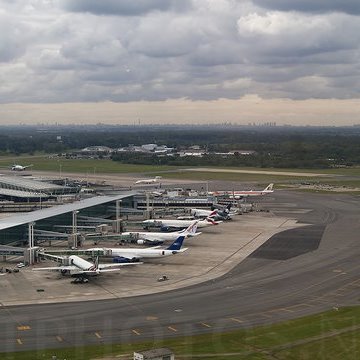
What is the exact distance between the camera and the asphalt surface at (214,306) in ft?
199

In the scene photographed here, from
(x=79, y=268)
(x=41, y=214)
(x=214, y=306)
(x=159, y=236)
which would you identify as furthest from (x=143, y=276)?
(x=41, y=214)

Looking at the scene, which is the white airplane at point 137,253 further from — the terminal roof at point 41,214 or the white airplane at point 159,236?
the terminal roof at point 41,214

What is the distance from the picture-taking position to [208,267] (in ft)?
307

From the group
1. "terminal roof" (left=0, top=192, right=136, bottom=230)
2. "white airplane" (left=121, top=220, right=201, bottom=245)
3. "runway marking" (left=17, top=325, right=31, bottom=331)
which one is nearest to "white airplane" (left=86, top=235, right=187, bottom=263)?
"white airplane" (left=121, top=220, right=201, bottom=245)

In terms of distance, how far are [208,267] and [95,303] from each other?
25870 mm

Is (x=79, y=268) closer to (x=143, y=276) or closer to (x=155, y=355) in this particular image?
(x=143, y=276)

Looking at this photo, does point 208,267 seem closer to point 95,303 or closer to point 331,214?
point 95,303

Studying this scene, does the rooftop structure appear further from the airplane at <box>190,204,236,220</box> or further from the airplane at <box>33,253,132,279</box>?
the airplane at <box>33,253,132,279</box>

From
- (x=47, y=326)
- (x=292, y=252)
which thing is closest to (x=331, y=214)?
(x=292, y=252)

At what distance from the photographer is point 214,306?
233ft

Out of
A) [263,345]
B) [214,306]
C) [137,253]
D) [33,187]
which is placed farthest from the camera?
[33,187]

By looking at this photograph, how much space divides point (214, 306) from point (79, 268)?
23771 millimetres

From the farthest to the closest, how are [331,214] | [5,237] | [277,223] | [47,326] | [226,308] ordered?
[331,214], [277,223], [5,237], [226,308], [47,326]

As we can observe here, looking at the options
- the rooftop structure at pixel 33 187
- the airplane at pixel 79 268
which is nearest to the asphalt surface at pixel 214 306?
the airplane at pixel 79 268
